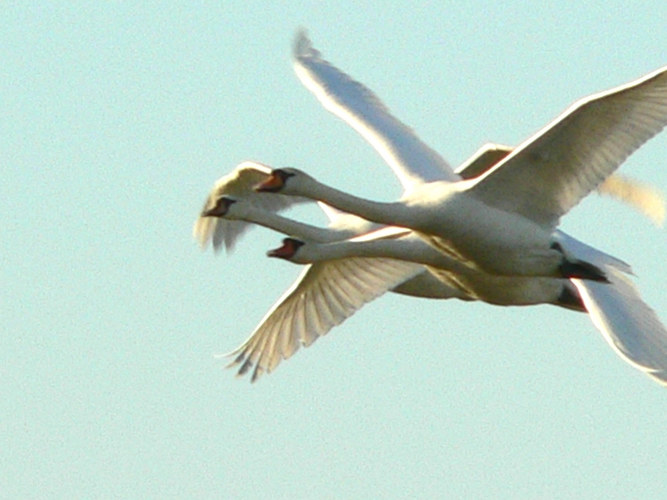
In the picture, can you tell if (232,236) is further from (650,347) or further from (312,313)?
(650,347)

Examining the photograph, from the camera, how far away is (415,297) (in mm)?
25578

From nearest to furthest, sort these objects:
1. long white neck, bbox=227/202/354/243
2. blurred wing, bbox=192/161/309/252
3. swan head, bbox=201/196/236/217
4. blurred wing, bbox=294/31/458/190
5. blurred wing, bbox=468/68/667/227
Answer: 1. blurred wing, bbox=468/68/667/227
2. swan head, bbox=201/196/236/217
3. long white neck, bbox=227/202/354/243
4. blurred wing, bbox=294/31/458/190
5. blurred wing, bbox=192/161/309/252

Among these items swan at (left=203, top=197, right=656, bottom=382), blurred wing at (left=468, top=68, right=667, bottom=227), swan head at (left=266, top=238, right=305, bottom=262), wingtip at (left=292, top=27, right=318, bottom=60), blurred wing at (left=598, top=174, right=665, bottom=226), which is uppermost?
wingtip at (left=292, top=27, right=318, bottom=60)

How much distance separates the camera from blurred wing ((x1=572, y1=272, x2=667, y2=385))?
21141mm

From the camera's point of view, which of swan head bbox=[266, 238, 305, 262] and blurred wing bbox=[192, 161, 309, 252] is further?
blurred wing bbox=[192, 161, 309, 252]

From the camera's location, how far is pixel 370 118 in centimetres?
2523

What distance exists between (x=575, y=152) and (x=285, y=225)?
10.1 ft

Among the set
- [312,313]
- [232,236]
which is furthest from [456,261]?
[232,236]

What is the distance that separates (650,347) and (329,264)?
4.28 metres

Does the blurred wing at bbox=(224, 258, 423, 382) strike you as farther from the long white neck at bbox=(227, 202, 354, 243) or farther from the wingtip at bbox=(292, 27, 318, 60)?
the wingtip at bbox=(292, 27, 318, 60)

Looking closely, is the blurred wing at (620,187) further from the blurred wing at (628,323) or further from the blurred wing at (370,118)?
the blurred wing at (628,323)

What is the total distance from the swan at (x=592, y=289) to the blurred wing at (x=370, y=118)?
59cm

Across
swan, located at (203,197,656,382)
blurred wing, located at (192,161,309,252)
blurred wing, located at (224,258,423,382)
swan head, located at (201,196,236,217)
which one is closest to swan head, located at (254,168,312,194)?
swan head, located at (201,196,236,217)

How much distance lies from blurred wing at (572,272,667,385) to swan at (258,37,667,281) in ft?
2.03
